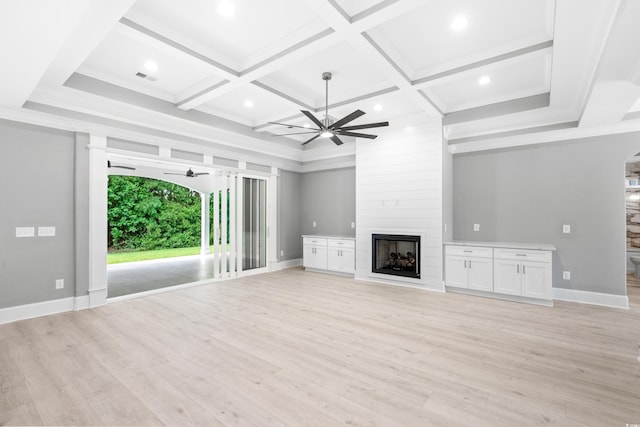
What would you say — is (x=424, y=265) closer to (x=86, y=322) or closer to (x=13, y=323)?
(x=86, y=322)

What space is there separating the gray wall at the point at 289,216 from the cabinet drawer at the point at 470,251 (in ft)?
12.6

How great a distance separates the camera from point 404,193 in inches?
219

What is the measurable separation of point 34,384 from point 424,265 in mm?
5066

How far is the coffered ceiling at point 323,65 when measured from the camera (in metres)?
2.50

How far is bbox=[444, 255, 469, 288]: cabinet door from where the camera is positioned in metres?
5.01

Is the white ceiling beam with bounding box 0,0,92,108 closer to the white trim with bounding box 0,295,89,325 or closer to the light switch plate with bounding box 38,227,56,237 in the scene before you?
the light switch plate with bounding box 38,227,56,237

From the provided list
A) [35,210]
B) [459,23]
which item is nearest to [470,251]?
[459,23]

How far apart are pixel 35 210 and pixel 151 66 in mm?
2397

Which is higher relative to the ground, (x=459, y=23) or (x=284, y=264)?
(x=459, y=23)

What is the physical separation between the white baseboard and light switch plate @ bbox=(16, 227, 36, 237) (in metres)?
4.21

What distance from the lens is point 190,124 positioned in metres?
5.11

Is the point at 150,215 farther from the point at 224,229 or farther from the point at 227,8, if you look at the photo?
the point at 227,8

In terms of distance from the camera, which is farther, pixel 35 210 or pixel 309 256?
pixel 309 256

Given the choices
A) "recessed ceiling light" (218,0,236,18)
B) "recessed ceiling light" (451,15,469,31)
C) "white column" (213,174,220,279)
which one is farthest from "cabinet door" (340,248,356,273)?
"recessed ceiling light" (218,0,236,18)
